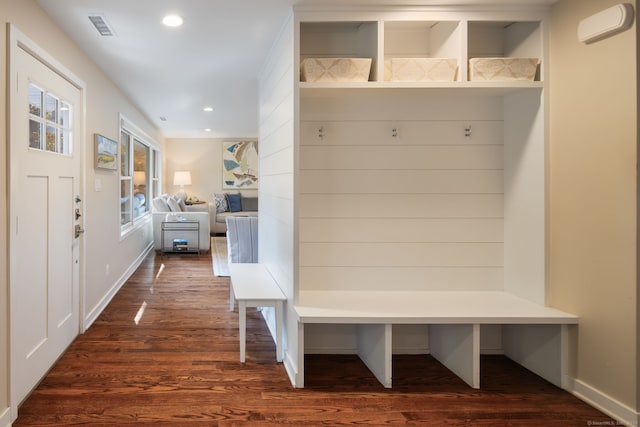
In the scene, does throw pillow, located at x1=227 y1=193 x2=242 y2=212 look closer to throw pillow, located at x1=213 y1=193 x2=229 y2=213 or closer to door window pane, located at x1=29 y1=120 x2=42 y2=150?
throw pillow, located at x1=213 y1=193 x2=229 y2=213

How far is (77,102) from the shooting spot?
3416 millimetres

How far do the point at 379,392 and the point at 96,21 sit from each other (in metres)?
2.83

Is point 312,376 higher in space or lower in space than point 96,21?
lower

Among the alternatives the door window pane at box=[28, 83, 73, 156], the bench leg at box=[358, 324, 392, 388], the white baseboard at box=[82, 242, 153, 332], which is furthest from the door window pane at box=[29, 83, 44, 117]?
the bench leg at box=[358, 324, 392, 388]

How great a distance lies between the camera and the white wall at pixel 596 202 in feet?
6.95

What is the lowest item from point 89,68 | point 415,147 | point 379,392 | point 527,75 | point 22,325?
point 379,392

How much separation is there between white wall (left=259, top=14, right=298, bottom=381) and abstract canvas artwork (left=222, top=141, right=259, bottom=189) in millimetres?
6760

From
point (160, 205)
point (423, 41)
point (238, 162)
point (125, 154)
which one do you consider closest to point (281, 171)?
point (423, 41)

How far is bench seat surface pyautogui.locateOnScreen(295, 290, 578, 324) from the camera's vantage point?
97.3 inches

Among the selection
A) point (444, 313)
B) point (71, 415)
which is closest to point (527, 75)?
point (444, 313)

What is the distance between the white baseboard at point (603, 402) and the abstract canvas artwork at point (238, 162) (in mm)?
8997

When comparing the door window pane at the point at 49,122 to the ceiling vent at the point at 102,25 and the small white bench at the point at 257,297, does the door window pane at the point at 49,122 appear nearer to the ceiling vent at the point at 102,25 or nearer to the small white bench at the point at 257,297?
the ceiling vent at the point at 102,25

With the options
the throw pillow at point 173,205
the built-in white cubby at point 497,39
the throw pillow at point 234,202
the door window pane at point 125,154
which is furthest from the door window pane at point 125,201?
the built-in white cubby at point 497,39

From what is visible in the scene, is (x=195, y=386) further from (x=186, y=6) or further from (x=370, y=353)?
(x=186, y=6)
